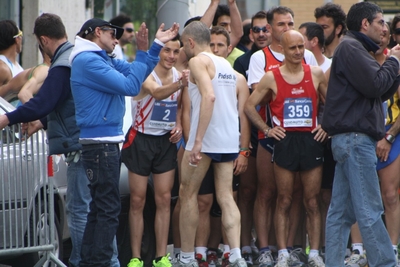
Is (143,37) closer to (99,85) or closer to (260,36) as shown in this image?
(99,85)

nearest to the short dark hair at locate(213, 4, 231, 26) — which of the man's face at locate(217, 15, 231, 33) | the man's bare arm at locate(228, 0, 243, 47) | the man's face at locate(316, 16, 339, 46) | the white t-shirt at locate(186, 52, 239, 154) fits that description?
the man's face at locate(217, 15, 231, 33)

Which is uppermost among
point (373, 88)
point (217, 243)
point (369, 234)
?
point (373, 88)

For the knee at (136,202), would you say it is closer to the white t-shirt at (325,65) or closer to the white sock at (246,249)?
the white sock at (246,249)

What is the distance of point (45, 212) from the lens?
7.52 meters

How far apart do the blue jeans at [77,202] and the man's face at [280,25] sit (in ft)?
9.51

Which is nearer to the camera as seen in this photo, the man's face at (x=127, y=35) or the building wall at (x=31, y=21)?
the man's face at (x=127, y=35)

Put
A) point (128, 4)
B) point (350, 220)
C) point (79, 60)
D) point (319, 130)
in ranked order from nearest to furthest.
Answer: point (79, 60) < point (350, 220) < point (319, 130) < point (128, 4)

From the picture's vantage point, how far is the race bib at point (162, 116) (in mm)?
8922

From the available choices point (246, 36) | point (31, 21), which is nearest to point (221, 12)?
point (246, 36)

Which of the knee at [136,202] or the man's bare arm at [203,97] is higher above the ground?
the man's bare arm at [203,97]

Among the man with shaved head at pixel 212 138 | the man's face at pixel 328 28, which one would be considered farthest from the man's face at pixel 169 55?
the man's face at pixel 328 28

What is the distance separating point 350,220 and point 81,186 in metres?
2.36

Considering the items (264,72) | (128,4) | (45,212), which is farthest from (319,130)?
(128,4)

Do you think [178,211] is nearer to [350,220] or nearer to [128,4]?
[350,220]
